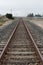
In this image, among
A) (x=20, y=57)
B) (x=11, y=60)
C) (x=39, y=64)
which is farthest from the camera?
(x=20, y=57)

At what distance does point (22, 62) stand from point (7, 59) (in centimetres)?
69

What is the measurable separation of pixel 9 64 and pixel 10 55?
1375mm

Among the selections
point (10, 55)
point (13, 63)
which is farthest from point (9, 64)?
point (10, 55)

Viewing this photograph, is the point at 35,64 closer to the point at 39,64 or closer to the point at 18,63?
the point at 39,64

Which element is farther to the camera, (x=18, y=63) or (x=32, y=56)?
(x=32, y=56)

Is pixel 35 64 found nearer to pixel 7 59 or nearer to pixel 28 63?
pixel 28 63

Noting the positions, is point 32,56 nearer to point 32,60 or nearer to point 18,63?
point 32,60

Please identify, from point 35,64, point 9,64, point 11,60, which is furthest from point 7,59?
point 35,64

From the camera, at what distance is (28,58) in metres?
7.62

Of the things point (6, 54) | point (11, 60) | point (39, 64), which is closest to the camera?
point (39, 64)

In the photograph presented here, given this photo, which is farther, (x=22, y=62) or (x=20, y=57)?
(x=20, y=57)

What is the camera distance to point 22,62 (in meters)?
7.02

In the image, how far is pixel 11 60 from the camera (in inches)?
288

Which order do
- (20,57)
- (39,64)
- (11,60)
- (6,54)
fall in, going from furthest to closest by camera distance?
(6,54), (20,57), (11,60), (39,64)
